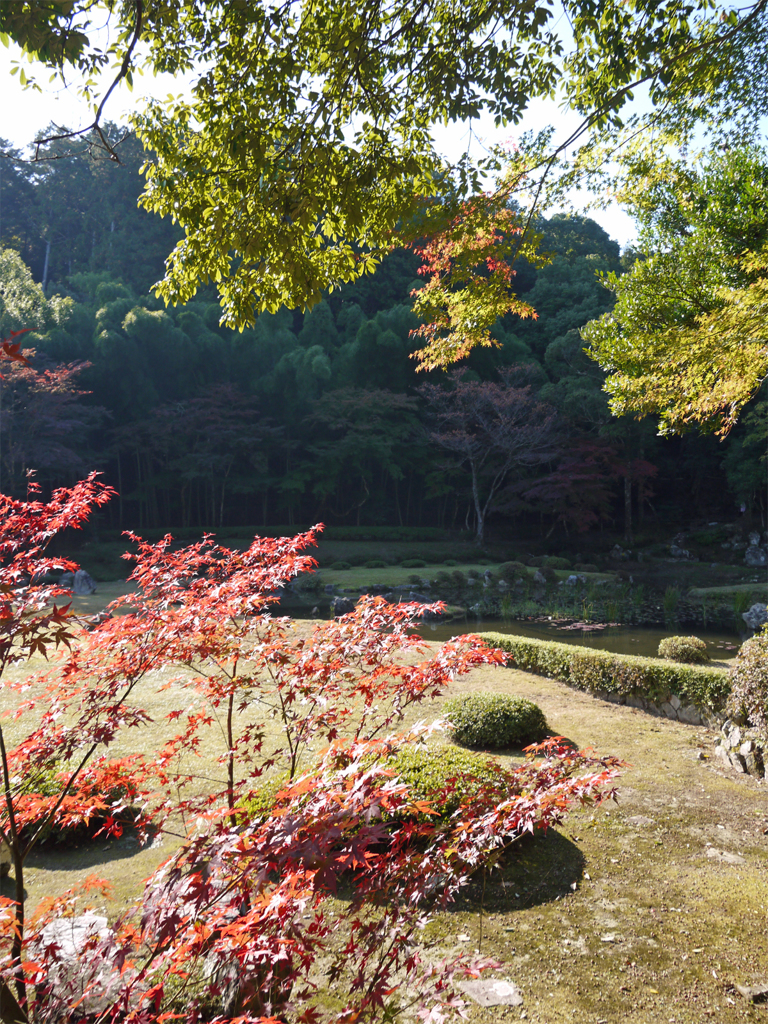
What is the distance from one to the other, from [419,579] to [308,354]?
11193 mm

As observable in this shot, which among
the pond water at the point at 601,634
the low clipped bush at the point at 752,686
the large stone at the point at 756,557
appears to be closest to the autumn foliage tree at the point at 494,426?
the large stone at the point at 756,557

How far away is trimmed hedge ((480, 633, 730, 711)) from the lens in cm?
561

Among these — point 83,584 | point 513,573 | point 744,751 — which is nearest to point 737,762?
point 744,751

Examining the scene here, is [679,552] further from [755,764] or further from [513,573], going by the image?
[755,764]

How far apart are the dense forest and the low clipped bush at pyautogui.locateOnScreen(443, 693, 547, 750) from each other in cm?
1685

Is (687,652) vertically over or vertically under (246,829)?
under

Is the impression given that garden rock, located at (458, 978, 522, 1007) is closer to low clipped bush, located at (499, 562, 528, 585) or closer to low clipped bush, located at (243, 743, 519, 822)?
low clipped bush, located at (243, 743, 519, 822)

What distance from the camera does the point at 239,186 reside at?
3.39 m

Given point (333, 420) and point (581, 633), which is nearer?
point (581, 633)

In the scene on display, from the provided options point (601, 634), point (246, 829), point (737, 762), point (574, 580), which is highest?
point (246, 829)

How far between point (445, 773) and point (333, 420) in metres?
20.1

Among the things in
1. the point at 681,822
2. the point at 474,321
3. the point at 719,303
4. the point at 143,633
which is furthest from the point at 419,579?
the point at 143,633

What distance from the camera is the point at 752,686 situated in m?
4.65

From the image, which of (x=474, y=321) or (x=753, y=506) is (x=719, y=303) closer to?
(x=474, y=321)
